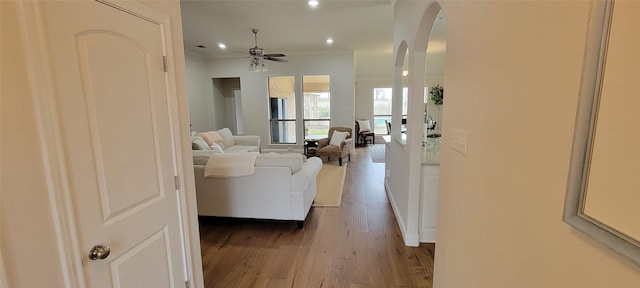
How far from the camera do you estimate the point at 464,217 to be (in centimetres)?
138

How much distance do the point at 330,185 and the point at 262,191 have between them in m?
1.91

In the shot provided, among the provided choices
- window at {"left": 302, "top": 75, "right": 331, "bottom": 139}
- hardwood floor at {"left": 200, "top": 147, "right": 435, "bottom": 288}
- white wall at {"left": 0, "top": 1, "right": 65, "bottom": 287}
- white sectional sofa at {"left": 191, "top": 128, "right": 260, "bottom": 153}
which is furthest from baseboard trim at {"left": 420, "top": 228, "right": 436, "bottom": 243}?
window at {"left": 302, "top": 75, "right": 331, "bottom": 139}

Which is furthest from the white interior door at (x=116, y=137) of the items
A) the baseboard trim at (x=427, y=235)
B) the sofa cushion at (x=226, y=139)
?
the sofa cushion at (x=226, y=139)

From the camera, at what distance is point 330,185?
484cm

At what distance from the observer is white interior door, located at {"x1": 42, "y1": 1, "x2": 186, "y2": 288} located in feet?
3.35

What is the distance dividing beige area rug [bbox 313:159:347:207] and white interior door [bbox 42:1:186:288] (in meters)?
2.64

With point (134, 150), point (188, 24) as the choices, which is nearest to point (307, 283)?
point (134, 150)

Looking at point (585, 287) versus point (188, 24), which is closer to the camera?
point (585, 287)

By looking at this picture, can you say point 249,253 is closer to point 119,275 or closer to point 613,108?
point 119,275

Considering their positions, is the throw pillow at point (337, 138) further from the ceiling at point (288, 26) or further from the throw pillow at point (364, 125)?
the throw pillow at point (364, 125)

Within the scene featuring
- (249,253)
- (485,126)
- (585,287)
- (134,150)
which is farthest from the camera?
(249,253)

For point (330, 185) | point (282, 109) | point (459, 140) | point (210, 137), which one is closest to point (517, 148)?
point (459, 140)

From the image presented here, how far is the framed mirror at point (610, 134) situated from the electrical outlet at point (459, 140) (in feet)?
2.39

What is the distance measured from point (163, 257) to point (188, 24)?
4631 millimetres
